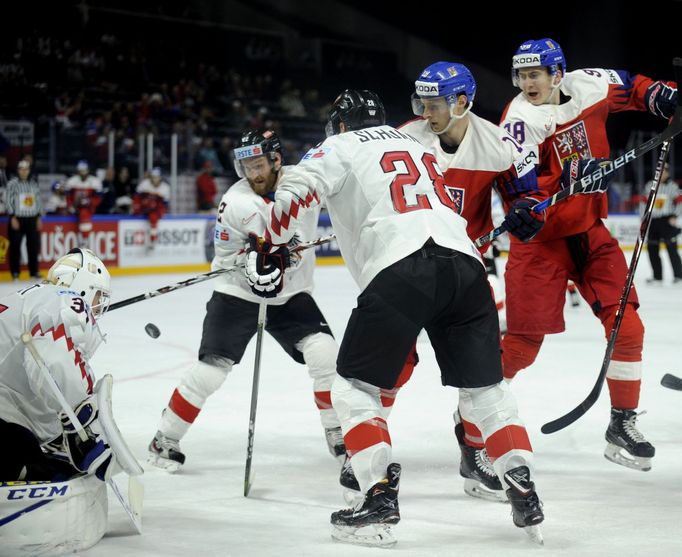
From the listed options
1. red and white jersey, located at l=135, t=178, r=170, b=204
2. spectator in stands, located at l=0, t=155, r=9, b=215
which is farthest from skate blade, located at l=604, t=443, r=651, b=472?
red and white jersey, located at l=135, t=178, r=170, b=204

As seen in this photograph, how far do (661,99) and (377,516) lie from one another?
1.96m

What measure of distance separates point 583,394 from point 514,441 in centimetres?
232

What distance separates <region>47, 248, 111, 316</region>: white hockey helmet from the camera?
9.19ft

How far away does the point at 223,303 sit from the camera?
3.85 metres

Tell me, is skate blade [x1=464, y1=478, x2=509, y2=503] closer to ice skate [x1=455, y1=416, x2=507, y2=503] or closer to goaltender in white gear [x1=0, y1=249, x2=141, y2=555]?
ice skate [x1=455, y1=416, x2=507, y2=503]

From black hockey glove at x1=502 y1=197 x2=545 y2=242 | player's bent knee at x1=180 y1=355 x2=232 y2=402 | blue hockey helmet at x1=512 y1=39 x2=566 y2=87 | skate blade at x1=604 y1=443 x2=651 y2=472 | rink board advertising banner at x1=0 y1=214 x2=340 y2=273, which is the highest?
blue hockey helmet at x1=512 y1=39 x2=566 y2=87

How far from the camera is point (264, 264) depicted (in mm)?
3225

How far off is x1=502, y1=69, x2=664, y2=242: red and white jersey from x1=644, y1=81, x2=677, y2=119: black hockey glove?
32 mm

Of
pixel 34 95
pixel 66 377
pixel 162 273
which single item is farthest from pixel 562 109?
pixel 34 95

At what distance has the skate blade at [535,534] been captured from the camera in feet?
9.16

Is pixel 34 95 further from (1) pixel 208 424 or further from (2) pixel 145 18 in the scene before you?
(1) pixel 208 424

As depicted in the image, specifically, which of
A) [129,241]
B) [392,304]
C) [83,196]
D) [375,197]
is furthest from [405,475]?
[83,196]

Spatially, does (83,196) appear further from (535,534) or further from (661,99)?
(535,534)

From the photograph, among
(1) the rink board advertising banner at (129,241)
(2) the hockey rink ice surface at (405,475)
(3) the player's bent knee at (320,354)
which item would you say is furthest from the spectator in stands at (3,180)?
(3) the player's bent knee at (320,354)
